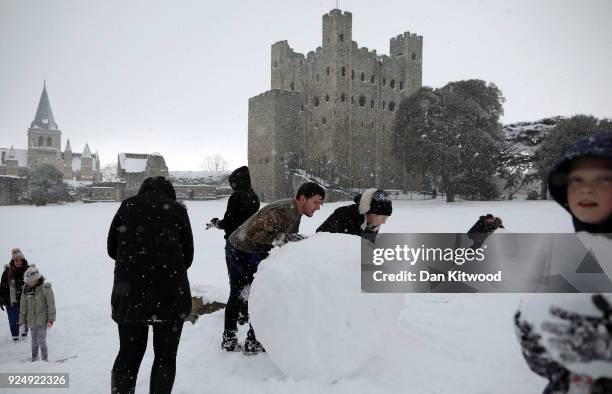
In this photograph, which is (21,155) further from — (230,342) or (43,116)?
(230,342)

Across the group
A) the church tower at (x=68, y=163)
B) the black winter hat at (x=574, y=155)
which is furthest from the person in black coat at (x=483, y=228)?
the church tower at (x=68, y=163)

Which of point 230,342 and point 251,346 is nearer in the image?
point 251,346

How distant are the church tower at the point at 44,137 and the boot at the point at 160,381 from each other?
91604mm

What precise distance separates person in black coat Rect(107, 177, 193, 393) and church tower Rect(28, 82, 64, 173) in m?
91.4

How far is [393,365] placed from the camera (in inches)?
133

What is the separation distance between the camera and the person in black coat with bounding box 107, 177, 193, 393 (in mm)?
2711

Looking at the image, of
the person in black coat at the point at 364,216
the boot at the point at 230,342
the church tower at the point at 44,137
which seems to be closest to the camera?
the person in black coat at the point at 364,216

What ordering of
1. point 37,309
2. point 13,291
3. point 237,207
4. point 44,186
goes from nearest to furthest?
point 237,207 → point 37,309 → point 13,291 → point 44,186

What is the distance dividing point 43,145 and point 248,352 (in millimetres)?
95659

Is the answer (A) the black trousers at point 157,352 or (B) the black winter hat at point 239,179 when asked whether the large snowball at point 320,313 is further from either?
(B) the black winter hat at point 239,179

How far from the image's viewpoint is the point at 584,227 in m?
1.41

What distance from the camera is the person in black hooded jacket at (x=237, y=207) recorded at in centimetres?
511

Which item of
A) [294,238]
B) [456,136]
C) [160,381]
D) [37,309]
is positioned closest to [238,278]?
[294,238]

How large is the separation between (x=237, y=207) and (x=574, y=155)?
423 cm
